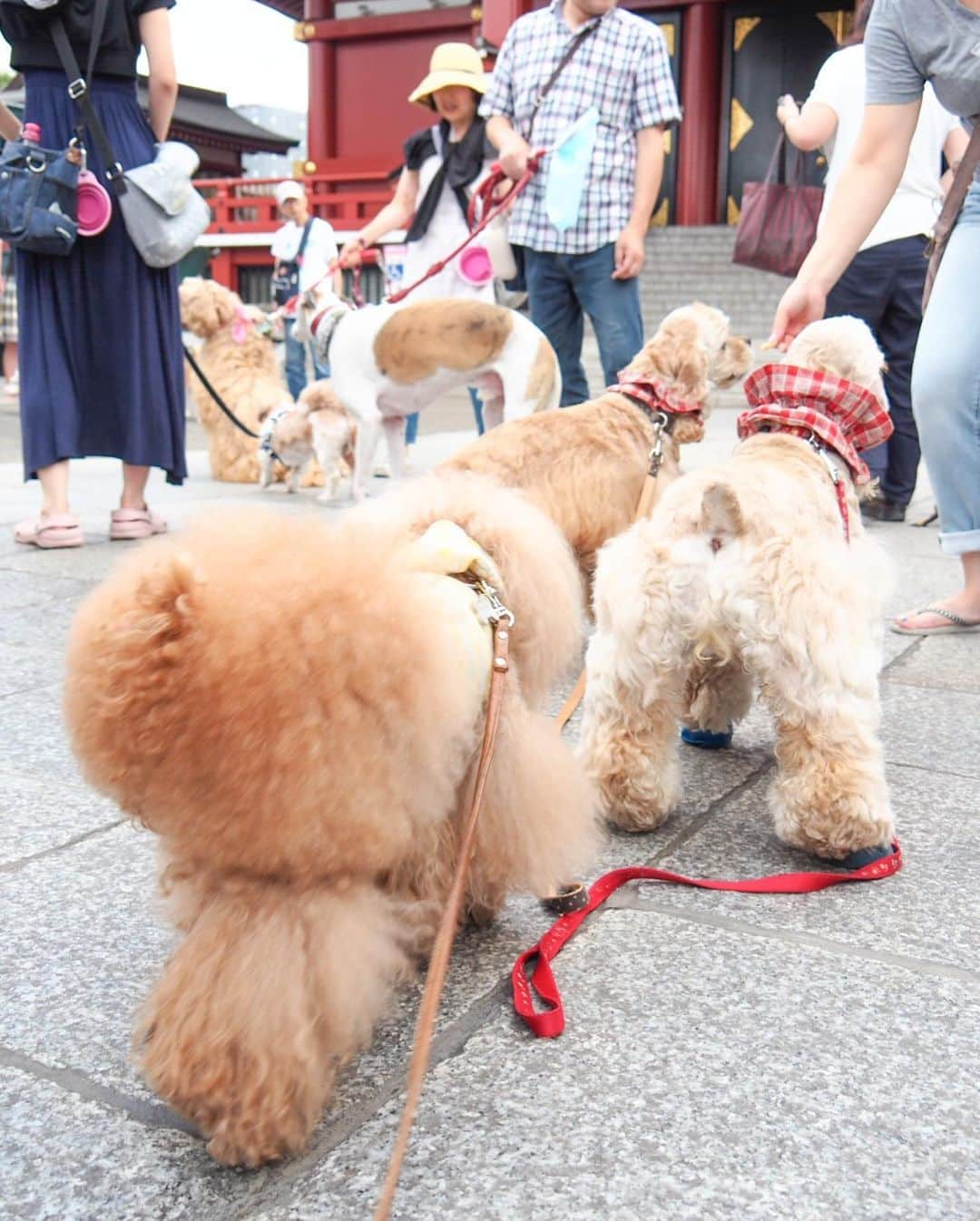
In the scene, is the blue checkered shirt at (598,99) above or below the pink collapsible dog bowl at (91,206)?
above

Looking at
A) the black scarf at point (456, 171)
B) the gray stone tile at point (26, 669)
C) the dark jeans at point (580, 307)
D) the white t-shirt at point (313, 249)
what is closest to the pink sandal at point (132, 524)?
the gray stone tile at point (26, 669)

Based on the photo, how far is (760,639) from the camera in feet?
7.36

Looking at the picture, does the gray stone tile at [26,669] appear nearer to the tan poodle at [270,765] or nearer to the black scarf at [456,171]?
the tan poodle at [270,765]

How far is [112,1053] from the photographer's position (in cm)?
161

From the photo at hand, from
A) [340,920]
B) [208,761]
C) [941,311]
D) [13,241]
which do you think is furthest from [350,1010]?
[13,241]

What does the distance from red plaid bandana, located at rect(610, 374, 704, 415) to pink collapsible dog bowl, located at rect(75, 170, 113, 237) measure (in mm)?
2233

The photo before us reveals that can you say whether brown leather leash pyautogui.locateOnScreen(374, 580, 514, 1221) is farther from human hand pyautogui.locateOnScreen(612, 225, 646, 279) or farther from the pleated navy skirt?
the pleated navy skirt

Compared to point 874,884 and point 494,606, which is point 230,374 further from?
point 494,606

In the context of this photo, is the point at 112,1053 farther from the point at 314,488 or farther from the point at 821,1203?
the point at 314,488

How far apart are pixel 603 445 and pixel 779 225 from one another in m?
3.22

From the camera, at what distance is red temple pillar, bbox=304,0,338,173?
23625 millimetres

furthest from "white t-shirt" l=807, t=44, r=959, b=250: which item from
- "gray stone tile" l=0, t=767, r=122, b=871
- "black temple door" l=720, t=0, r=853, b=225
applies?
"black temple door" l=720, t=0, r=853, b=225

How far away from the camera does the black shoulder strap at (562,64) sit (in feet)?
Result: 16.1

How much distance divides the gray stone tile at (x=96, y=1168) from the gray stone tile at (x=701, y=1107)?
10 cm
